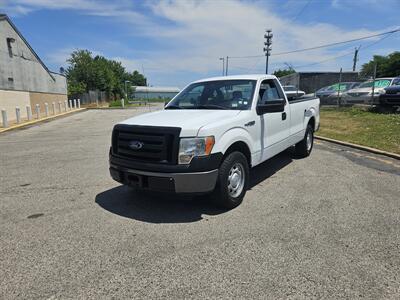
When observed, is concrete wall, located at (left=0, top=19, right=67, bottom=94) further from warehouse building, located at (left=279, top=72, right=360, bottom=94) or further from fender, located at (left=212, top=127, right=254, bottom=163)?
warehouse building, located at (left=279, top=72, right=360, bottom=94)

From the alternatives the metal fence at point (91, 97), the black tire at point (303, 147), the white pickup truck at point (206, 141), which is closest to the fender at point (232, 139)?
the white pickup truck at point (206, 141)

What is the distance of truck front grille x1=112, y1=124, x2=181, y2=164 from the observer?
152 inches

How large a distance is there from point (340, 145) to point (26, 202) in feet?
27.5

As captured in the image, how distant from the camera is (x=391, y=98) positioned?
45.3 ft

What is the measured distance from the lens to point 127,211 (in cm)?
435

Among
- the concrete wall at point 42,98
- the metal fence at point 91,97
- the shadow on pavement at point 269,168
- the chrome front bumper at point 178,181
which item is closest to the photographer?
the chrome front bumper at point 178,181

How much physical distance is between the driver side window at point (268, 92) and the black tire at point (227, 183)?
4.06 feet

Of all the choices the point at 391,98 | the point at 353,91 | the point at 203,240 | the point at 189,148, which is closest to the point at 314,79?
the point at 353,91

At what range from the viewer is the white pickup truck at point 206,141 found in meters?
3.82

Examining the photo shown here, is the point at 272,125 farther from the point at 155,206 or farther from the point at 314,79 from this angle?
the point at 314,79

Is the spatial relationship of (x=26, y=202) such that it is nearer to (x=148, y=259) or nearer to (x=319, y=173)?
(x=148, y=259)

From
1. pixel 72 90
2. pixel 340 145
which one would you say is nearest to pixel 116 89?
pixel 72 90

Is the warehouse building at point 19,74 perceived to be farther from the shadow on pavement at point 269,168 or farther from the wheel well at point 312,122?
the wheel well at point 312,122

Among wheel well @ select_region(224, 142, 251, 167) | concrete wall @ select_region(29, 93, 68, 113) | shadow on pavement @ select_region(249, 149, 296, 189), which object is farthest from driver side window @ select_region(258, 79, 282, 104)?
concrete wall @ select_region(29, 93, 68, 113)
